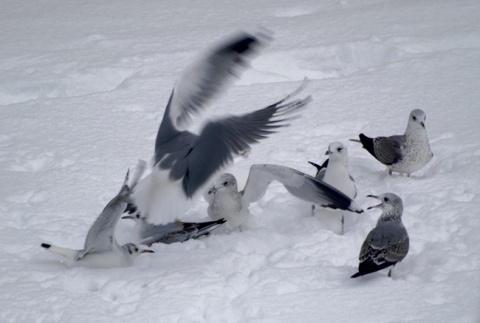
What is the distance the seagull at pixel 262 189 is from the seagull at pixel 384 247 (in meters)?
0.30

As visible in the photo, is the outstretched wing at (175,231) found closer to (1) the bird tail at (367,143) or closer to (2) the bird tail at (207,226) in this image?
(2) the bird tail at (207,226)

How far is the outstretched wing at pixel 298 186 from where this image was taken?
150 inches

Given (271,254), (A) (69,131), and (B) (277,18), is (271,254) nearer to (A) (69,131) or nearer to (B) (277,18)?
(A) (69,131)

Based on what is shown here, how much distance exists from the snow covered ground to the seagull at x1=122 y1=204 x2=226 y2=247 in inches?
2.3

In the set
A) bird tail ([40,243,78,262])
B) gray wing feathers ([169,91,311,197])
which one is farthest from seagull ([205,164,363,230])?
bird tail ([40,243,78,262])

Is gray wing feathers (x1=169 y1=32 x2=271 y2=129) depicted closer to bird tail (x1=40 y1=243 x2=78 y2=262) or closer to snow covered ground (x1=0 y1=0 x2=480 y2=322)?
snow covered ground (x1=0 y1=0 x2=480 y2=322)

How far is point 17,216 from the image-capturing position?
12.7ft

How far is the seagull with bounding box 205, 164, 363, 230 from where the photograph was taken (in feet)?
12.5

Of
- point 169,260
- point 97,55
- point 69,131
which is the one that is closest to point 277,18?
point 97,55

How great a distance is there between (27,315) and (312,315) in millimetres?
1191

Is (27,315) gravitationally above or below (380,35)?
below

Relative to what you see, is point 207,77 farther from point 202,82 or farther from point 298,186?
point 298,186

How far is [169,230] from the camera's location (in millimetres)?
3846

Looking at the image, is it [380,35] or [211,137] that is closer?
[211,137]
